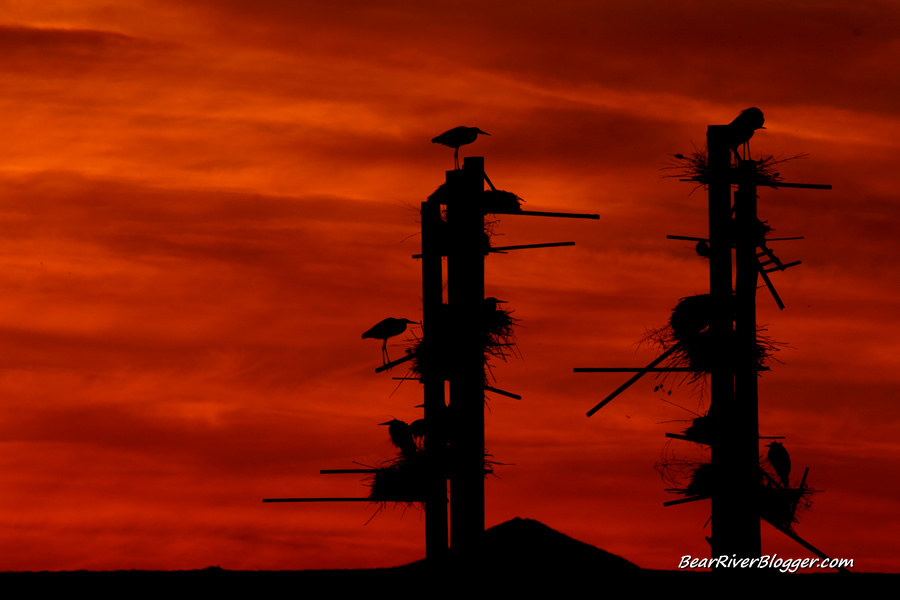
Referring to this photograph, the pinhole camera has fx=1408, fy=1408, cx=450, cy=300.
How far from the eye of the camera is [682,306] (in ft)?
54.0

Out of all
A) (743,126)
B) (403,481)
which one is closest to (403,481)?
(403,481)

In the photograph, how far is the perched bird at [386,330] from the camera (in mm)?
19250

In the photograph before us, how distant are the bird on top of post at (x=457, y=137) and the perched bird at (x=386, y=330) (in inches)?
96.0

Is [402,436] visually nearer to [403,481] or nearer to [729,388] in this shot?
[403,481]

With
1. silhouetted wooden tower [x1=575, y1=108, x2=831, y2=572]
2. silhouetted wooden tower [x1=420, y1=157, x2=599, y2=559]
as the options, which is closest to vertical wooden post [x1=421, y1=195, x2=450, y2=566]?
silhouetted wooden tower [x1=420, y1=157, x2=599, y2=559]

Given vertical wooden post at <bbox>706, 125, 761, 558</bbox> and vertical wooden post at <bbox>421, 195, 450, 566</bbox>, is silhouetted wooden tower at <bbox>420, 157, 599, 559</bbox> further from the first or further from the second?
vertical wooden post at <bbox>706, 125, 761, 558</bbox>

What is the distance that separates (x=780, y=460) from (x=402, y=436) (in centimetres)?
498

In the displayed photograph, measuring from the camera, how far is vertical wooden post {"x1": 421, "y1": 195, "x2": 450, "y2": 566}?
17.5 m

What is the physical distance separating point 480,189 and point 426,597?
470 cm

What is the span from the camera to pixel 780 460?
16656 millimetres

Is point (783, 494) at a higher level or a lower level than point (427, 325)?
lower

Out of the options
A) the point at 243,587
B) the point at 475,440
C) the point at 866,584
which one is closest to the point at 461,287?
the point at 475,440

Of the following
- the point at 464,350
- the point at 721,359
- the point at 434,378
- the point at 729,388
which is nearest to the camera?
the point at 464,350

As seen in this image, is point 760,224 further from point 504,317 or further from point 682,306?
point 504,317
